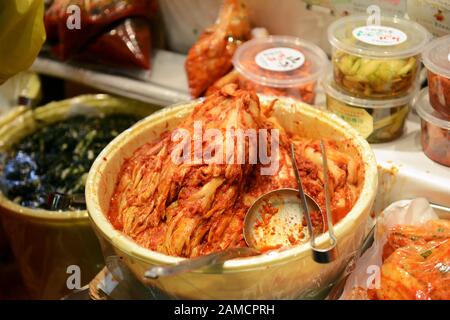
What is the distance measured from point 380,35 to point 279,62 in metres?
0.32

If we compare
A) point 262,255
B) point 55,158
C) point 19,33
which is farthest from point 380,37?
point 55,158

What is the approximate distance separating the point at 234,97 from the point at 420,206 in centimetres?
52

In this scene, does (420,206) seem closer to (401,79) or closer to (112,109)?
(401,79)

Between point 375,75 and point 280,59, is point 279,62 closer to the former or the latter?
point 280,59

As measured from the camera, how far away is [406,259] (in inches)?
43.8

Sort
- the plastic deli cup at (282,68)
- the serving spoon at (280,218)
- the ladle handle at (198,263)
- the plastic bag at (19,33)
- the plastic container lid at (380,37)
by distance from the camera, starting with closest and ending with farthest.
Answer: the ladle handle at (198,263)
the serving spoon at (280,218)
the plastic bag at (19,33)
the plastic container lid at (380,37)
the plastic deli cup at (282,68)

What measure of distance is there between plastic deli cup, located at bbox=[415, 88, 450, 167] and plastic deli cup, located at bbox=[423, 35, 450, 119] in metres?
0.02

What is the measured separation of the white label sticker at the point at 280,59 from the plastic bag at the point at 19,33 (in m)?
0.64

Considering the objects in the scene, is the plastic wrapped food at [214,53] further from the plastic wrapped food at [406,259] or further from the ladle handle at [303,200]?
the plastic wrapped food at [406,259]

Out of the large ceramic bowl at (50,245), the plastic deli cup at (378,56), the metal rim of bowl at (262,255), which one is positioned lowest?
the large ceramic bowl at (50,245)

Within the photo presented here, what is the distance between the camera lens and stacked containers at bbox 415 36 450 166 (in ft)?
4.30

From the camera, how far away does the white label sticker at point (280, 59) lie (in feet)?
5.30

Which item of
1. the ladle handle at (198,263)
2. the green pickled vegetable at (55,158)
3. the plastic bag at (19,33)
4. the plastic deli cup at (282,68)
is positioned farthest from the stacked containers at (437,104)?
the green pickled vegetable at (55,158)
